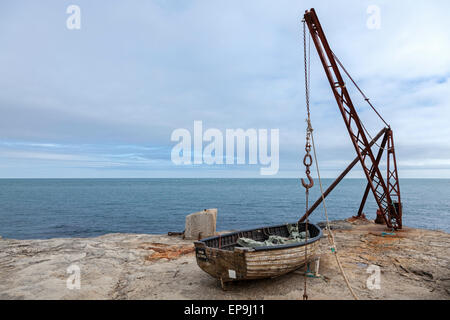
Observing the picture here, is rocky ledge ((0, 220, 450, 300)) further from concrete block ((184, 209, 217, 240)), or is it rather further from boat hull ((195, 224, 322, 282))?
concrete block ((184, 209, 217, 240))

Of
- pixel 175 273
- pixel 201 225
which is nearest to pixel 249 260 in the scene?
pixel 175 273

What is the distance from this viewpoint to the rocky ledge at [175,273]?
804 cm

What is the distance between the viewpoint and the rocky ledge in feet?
26.4

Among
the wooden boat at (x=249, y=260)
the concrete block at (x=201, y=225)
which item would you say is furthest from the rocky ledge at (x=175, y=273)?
the concrete block at (x=201, y=225)

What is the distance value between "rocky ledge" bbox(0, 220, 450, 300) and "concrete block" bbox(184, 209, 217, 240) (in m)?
1.30

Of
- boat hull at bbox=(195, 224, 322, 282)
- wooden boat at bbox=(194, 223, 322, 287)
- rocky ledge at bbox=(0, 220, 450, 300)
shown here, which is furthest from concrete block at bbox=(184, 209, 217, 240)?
boat hull at bbox=(195, 224, 322, 282)

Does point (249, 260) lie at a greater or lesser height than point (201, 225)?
greater

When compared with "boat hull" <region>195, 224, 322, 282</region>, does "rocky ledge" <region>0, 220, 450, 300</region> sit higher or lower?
lower

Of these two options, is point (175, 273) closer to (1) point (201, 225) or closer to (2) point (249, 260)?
(2) point (249, 260)

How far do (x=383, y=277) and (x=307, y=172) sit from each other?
16.7 feet

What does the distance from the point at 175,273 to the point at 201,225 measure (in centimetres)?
564

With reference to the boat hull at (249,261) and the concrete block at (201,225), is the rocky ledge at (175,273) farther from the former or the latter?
the concrete block at (201,225)

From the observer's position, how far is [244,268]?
7.83 metres

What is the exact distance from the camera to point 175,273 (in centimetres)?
1007
